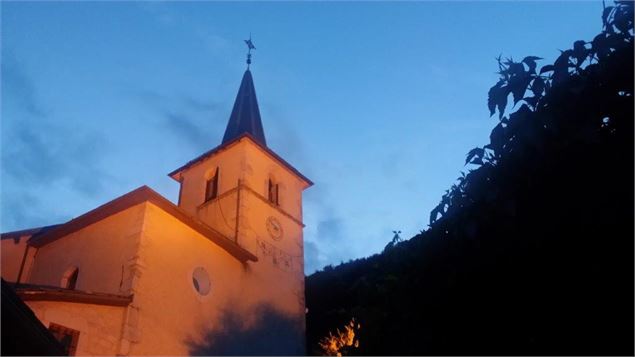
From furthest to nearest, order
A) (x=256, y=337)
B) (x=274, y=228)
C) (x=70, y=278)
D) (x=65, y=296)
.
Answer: (x=274, y=228) → (x=256, y=337) → (x=70, y=278) → (x=65, y=296)

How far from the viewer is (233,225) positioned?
17.4 meters

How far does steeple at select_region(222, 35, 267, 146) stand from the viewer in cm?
2310

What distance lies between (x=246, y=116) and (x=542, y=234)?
21377mm

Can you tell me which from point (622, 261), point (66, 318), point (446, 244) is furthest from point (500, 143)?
point (66, 318)

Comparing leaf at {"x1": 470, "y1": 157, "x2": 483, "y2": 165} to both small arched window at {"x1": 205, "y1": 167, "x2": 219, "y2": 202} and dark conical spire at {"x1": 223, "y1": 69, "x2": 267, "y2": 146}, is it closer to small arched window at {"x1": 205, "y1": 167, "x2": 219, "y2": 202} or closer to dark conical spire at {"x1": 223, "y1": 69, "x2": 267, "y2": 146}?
small arched window at {"x1": 205, "y1": 167, "x2": 219, "y2": 202}

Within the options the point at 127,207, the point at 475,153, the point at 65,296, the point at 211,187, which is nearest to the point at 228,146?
the point at 211,187

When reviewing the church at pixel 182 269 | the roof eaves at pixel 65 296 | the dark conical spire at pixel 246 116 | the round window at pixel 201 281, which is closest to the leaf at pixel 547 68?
the roof eaves at pixel 65 296

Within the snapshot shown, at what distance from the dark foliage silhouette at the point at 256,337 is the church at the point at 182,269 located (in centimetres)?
4

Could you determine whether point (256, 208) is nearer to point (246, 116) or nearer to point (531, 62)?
point (246, 116)

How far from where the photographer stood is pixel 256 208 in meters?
18.5

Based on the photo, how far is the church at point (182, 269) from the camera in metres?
11.1

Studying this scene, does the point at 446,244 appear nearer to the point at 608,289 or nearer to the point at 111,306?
the point at 608,289

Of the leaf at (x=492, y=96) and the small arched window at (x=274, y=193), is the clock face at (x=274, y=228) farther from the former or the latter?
the leaf at (x=492, y=96)

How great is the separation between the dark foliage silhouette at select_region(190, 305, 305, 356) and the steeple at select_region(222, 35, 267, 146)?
Answer: 7.87 m
